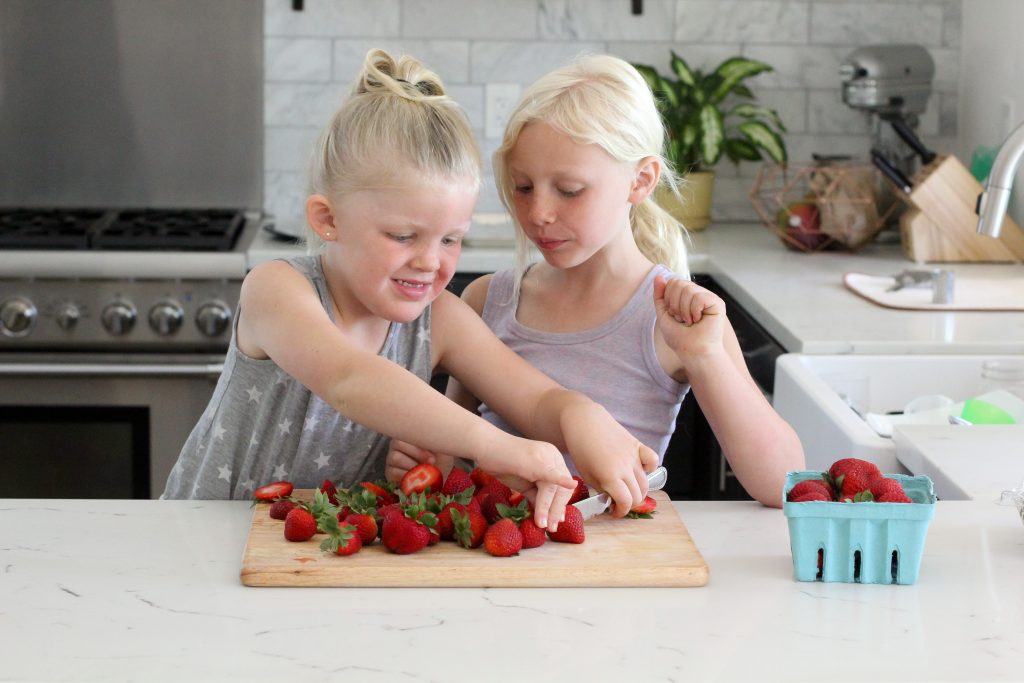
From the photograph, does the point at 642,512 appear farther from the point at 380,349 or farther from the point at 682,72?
the point at 682,72

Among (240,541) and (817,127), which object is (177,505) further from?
(817,127)

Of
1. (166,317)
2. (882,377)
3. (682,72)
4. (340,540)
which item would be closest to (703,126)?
(682,72)

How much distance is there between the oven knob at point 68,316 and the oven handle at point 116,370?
0.31ft

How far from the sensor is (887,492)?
1.09 meters

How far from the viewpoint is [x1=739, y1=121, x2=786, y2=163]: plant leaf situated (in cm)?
325

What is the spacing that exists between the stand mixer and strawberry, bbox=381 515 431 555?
2333 millimetres

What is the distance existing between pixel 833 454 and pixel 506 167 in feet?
2.00

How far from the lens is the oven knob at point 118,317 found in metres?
2.80

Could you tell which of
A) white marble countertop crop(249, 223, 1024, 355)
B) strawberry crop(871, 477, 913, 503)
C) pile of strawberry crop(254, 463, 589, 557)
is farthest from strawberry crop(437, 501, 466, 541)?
white marble countertop crop(249, 223, 1024, 355)

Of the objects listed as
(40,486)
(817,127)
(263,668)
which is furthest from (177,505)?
→ (817,127)

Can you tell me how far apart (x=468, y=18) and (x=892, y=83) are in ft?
3.67

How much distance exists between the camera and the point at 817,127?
3438 mm

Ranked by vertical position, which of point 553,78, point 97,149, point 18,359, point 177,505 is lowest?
point 18,359

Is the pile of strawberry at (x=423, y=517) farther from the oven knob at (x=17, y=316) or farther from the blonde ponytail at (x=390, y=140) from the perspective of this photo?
the oven knob at (x=17, y=316)
